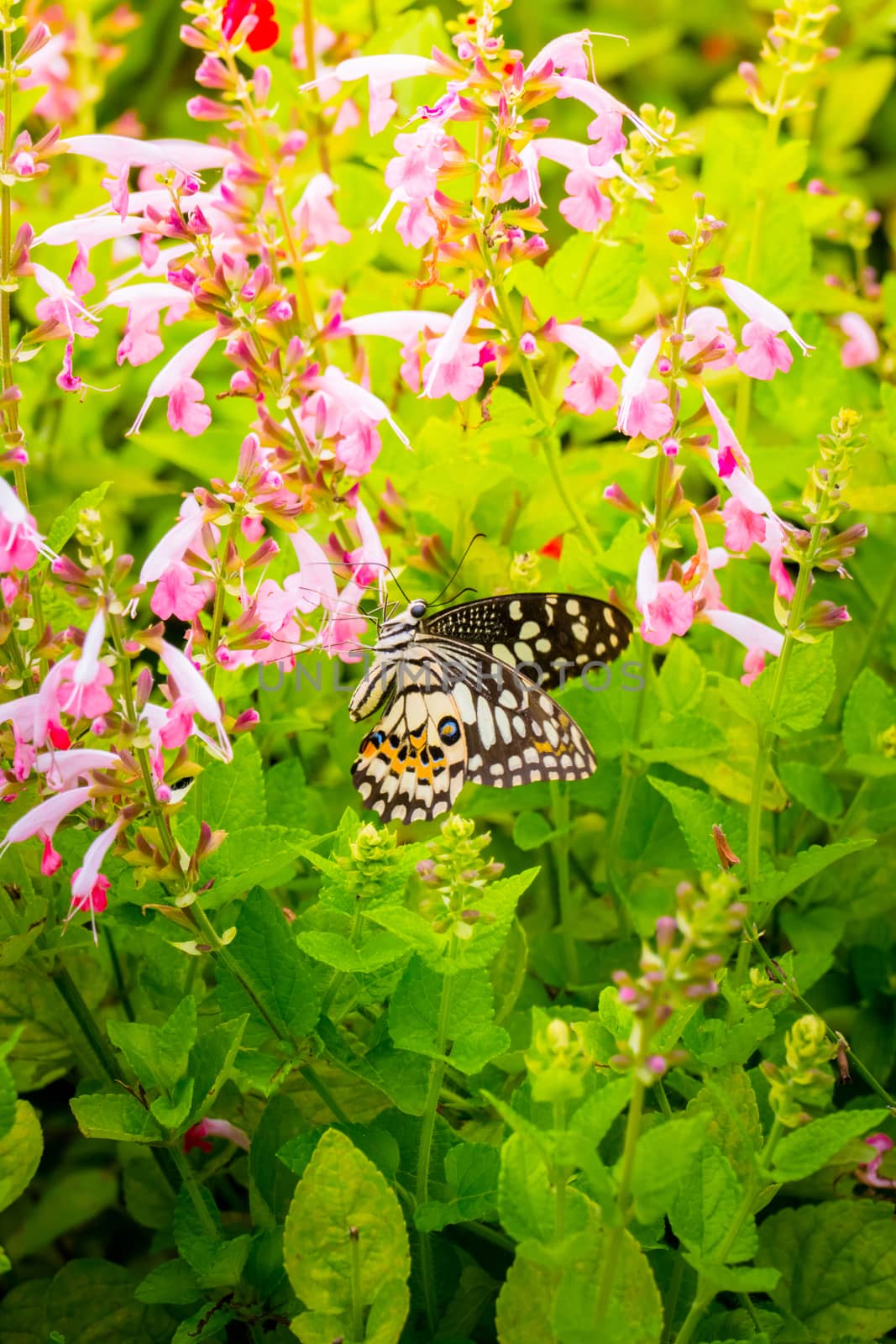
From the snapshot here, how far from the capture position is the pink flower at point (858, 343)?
259cm

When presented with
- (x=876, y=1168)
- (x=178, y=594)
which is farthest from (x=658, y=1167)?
(x=876, y=1168)

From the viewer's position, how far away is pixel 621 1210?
100cm

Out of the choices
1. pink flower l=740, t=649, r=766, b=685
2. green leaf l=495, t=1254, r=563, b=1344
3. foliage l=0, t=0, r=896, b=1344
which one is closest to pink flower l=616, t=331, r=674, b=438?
foliage l=0, t=0, r=896, b=1344

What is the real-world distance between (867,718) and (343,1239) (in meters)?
1.04

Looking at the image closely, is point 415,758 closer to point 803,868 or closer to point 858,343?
point 803,868

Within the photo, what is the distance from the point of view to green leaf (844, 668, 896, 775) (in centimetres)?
176

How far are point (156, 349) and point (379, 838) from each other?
778 millimetres

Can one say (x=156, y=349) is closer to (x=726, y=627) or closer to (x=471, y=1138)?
(x=726, y=627)

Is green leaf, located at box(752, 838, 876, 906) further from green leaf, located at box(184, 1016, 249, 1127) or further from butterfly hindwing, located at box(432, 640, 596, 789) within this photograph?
green leaf, located at box(184, 1016, 249, 1127)

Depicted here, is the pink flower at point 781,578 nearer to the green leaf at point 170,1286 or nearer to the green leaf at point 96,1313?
the green leaf at point 170,1286

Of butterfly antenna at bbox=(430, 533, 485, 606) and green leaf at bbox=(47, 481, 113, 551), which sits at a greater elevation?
green leaf at bbox=(47, 481, 113, 551)

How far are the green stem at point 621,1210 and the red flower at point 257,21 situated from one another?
1.55 m

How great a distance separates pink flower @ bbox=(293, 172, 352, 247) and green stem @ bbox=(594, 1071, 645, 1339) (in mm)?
1329

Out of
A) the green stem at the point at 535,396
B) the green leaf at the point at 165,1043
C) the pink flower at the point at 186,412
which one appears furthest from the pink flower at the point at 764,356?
the green leaf at the point at 165,1043
